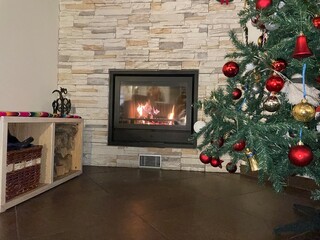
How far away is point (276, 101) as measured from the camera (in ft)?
2.65

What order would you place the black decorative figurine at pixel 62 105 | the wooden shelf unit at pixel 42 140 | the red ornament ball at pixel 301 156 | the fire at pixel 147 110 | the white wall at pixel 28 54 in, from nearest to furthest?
the red ornament ball at pixel 301 156 < the wooden shelf unit at pixel 42 140 < the white wall at pixel 28 54 < the black decorative figurine at pixel 62 105 < the fire at pixel 147 110

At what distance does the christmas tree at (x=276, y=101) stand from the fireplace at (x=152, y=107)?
113 cm

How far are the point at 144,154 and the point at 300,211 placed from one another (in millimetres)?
1334

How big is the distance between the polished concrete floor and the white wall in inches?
29.9

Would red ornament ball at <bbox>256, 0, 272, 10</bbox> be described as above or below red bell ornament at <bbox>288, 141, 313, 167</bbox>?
above

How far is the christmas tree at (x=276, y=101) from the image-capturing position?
2.43 ft

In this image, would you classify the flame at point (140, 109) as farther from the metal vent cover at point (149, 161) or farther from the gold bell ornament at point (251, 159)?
the gold bell ornament at point (251, 159)

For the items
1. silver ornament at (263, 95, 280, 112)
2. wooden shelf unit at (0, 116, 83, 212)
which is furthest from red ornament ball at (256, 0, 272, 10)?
wooden shelf unit at (0, 116, 83, 212)

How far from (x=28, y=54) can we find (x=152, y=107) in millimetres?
1078

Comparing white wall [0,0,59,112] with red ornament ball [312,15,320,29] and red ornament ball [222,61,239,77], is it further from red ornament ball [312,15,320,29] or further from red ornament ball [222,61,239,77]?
red ornament ball [312,15,320,29]

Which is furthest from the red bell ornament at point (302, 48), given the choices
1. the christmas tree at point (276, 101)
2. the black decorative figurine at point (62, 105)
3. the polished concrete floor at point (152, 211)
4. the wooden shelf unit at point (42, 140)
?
the black decorative figurine at point (62, 105)

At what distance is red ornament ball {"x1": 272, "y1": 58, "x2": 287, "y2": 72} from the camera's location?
2.81ft

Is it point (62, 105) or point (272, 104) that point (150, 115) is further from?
point (272, 104)

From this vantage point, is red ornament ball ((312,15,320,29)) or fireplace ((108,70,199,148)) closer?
red ornament ball ((312,15,320,29))
